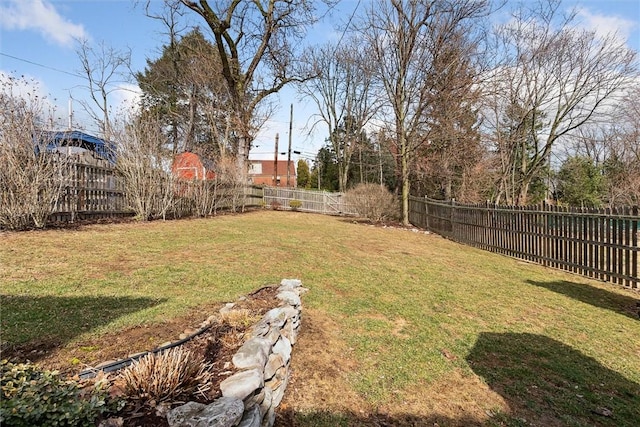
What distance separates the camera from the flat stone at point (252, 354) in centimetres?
198

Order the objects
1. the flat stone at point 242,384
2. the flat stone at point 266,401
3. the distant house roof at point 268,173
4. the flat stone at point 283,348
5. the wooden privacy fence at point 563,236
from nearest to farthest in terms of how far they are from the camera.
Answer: the flat stone at point 242,384, the flat stone at point 266,401, the flat stone at point 283,348, the wooden privacy fence at point 563,236, the distant house roof at point 268,173

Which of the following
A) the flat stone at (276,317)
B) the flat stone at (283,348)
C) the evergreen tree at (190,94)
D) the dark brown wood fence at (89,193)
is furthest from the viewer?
the evergreen tree at (190,94)

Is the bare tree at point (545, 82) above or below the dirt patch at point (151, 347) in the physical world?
above

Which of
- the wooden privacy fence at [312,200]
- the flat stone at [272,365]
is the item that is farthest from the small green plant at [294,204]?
the flat stone at [272,365]

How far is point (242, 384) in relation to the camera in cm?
177

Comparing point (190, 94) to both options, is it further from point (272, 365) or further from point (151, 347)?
point (272, 365)

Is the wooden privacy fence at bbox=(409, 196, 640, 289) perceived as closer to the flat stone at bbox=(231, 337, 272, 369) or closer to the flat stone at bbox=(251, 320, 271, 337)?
the flat stone at bbox=(251, 320, 271, 337)

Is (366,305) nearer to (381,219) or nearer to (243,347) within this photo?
(243,347)

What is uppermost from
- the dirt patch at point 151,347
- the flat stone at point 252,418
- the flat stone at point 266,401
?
the dirt patch at point 151,347

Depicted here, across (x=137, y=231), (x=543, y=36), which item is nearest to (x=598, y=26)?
(x=543, y=36)

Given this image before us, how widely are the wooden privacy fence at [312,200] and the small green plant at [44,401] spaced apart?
1880 cm

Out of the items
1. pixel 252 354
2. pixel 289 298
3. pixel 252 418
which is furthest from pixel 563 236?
pixel 252 418

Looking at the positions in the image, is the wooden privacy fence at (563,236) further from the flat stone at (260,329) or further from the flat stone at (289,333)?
the flat stone at (260,329)

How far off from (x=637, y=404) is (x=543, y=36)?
49.2ft
